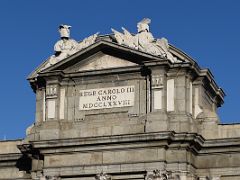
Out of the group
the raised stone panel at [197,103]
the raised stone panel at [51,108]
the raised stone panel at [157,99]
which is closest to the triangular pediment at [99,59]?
the raised stone panel at [51,108]

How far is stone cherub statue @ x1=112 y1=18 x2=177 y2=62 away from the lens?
3900 cm

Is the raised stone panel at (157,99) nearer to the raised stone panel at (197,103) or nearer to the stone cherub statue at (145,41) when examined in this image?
the stone cherub statue at (145,41)

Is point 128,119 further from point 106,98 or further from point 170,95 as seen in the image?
point 170,95

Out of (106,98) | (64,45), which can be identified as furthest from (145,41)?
(64,45)

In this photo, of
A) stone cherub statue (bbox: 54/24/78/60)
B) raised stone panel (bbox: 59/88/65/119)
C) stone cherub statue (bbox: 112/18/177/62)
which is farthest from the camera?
stone cherub statue (bbox: 54/24/78/60)

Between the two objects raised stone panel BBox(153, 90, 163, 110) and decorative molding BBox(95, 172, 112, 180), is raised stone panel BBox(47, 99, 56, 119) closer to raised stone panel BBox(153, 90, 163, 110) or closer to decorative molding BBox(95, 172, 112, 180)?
decorative molding BBox(95, 172, 112, 180)

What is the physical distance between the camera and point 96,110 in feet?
131

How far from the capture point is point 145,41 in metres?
39.4

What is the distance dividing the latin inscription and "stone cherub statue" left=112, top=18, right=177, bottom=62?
190cm

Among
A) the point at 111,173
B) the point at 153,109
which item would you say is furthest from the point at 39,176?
the point at 153,109

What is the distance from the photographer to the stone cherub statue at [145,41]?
3900 centimetres

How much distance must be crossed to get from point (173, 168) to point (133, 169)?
1737 millimetres

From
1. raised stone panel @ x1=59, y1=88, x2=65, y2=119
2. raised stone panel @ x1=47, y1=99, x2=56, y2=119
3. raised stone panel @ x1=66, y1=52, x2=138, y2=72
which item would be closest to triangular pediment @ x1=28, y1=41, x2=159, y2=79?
raised stone panel @ x1=66, y1=52, x2=138, y2=72

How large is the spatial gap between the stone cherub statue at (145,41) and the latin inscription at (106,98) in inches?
75.0
